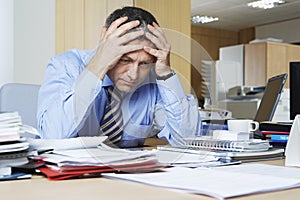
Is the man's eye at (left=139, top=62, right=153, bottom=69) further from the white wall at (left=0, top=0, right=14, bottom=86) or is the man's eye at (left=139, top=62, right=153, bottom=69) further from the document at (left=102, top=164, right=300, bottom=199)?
the white wall at (left=0, top=0, right=14, bottom=86)

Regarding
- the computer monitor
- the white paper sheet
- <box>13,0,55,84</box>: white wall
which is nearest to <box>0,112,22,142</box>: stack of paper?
the white paper sheet

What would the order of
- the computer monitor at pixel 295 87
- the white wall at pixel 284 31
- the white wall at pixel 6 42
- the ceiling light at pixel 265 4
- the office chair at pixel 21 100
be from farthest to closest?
the white wall at pixel 284 31 → the ceiling light at pixel 265 4 → the white wall at pixel 6 42 → the computer monitor at pixel 295 87 → the office chair at pixel 21 100

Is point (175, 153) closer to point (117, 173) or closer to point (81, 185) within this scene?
point (117, 173)

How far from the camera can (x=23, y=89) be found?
60.0 inches

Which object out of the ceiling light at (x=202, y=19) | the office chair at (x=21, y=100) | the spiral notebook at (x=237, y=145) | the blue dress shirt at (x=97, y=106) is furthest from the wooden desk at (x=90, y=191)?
the ceiling light at (x=202, y=19)

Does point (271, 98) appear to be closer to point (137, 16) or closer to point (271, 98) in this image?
point (271, 98)

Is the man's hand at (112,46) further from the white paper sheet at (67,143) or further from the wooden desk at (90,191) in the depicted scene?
the wooden desk at (90,191)

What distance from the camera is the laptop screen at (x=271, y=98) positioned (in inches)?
78.0

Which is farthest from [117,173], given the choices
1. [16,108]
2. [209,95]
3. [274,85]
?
[274,85]

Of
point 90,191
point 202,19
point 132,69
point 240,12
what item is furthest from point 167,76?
point 202,19

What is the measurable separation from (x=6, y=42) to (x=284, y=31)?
18.9 ft

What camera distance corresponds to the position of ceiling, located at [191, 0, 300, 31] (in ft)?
19.2

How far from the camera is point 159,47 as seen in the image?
1.13 meters

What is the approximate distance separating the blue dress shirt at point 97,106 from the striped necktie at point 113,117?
17 millimetres
